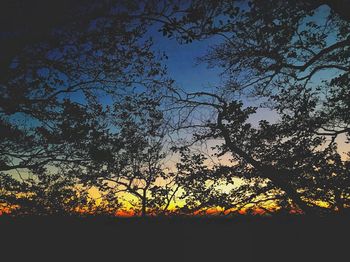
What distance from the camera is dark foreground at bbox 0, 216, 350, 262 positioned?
6016mm

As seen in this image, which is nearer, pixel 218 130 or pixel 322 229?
pixel 322 229

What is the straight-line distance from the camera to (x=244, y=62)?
28.2 feet

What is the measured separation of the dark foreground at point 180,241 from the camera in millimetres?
6016

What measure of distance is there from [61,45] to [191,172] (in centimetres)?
746

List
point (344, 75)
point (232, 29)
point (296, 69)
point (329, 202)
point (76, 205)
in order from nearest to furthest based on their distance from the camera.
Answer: point (232, 29)
point (344, 75)
point (296, 69)
point (329, 202)
point (76, 205)

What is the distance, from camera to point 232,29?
6879 mm

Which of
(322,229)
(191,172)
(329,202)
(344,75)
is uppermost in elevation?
(344,75)

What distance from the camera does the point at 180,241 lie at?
670cm

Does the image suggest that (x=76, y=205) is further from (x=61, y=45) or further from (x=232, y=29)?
(x=232, y=29)

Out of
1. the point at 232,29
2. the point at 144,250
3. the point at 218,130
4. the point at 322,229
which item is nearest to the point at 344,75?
the point at 232,29

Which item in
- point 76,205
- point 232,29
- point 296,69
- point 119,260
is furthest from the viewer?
point 76,205

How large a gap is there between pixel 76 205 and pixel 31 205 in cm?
360

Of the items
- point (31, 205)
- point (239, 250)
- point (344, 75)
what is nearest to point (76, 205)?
point (31, 205)

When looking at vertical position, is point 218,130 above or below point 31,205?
above
